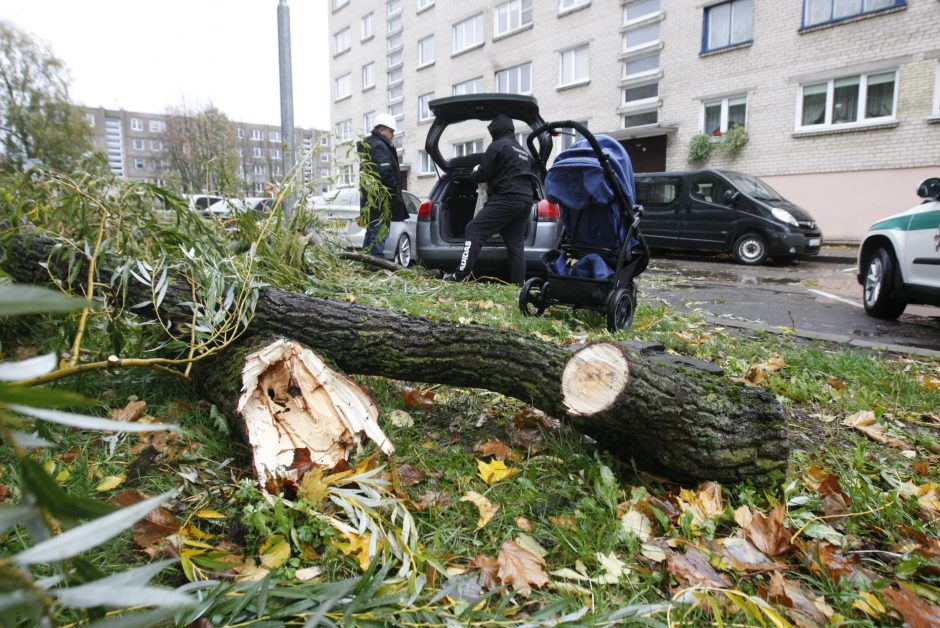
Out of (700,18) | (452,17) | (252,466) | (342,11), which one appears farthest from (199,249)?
(342,11)

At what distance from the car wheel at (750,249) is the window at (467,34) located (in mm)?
20004

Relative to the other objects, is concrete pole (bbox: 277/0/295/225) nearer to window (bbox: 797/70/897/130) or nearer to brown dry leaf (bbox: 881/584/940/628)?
brown dry leaf (bbox: 881/584/940/628)

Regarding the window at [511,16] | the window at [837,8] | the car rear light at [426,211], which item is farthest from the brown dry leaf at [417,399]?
the window at [511,16]

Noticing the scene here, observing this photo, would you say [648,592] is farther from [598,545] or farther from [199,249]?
[199,249]

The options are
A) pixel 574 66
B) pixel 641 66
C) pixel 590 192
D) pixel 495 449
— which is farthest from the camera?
pixel 574 66

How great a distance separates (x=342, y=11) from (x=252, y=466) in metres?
42.7

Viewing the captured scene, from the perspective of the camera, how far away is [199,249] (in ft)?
9.58

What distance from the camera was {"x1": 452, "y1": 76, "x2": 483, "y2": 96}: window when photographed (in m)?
28.3

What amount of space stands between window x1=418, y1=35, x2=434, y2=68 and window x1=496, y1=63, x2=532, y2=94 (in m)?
5.46

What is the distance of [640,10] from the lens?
21438mm

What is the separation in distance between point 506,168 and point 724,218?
27.6 ft

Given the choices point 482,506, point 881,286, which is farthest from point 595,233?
point 881,286

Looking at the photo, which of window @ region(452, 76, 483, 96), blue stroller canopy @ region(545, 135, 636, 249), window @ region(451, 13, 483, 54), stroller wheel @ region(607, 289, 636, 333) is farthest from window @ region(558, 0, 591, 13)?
stroller wheel @ region(607, 289, 636, 333)

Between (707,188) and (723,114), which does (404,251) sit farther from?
(723,114)
